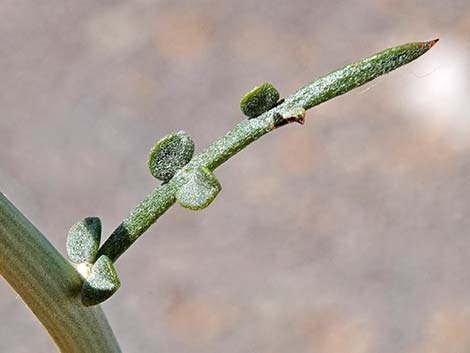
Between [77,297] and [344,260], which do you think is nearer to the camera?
[77,297]

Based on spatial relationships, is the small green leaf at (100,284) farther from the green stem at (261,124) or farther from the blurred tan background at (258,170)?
the blurred tan background at (258,170)

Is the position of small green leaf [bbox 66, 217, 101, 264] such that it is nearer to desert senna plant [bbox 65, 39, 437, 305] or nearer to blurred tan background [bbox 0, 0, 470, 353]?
desert senna plant [bbox 65, 39, 437, 305]

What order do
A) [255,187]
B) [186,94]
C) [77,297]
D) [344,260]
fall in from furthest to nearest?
[186,94] < [255,187] < [344,260] < [77,297]

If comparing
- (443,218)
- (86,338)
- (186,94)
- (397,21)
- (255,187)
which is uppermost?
(186,94)

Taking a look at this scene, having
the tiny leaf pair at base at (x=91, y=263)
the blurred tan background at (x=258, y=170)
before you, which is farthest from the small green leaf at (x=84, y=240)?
the blurred tan background at (x=258, y=170)

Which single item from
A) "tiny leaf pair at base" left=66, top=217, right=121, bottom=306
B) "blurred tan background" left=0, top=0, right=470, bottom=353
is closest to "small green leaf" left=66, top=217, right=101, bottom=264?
"tiny leaf pair at base" left=66, top=217, right=121, bottom=306

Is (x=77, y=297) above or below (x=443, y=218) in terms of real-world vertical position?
below

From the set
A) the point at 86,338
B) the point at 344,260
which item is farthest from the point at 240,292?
the point at 86,338

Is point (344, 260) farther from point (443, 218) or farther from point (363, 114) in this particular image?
point (363, 114)

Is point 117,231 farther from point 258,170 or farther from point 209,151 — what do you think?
point 258,170
